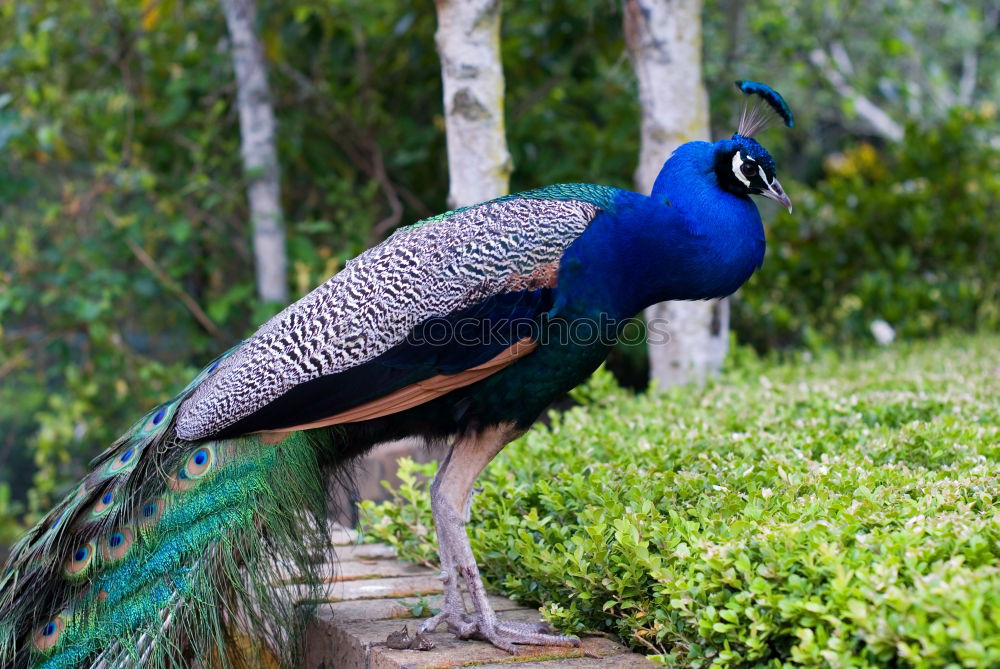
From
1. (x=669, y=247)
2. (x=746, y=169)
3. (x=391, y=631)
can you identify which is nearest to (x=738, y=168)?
(x=746, y=169)

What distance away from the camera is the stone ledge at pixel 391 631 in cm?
263

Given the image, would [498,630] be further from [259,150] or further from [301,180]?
[301,180]

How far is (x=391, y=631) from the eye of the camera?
9.55 ft

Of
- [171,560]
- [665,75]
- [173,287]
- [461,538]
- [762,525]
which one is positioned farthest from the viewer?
[173,287]

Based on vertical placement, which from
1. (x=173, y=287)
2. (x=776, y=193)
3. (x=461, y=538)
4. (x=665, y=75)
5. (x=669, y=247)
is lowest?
(x=461, y=538)

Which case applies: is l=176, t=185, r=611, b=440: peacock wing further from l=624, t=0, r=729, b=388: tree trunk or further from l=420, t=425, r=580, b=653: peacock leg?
l=624, t=0, r=729, b=388: tree trunk

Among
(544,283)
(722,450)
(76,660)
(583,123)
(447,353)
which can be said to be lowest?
(76,660)

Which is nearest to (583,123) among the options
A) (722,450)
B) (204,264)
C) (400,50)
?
(400,50)

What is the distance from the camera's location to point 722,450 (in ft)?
11.2

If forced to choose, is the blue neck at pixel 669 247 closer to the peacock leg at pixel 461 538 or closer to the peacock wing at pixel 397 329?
the peacock wing at pixel 397 329

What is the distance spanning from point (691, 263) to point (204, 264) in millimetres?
4688

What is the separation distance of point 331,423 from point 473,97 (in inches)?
76.3

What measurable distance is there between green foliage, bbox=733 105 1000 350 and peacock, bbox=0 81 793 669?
4758mm

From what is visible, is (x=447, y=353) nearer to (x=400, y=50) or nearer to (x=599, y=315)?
(x=599, y=315)
